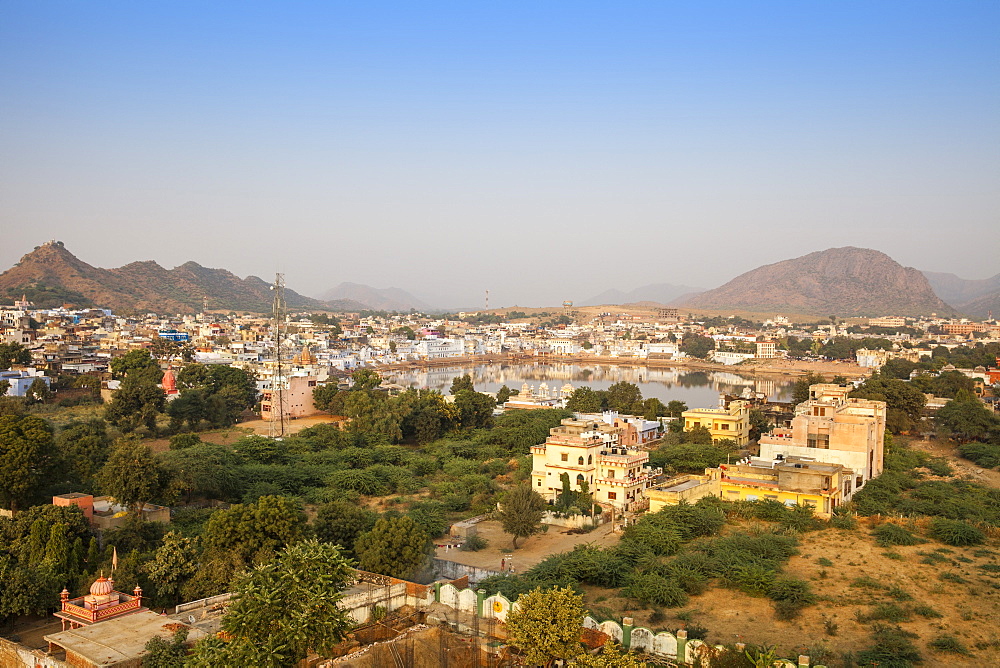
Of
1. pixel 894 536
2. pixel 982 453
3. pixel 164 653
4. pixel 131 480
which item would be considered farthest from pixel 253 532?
pixel 982 453

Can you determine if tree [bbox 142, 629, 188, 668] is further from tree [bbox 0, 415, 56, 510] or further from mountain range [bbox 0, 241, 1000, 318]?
mountain range [bbox 0, 241, 1000, 318]

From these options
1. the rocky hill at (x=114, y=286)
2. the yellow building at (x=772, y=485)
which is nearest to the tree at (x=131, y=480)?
the yellow building at (x=772, y=485)

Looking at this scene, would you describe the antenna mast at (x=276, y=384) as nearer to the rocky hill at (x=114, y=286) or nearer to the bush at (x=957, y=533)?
the bush at (x=957, y=533)

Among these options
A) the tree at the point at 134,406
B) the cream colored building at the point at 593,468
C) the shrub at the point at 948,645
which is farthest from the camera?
the tree at the point at 134,406

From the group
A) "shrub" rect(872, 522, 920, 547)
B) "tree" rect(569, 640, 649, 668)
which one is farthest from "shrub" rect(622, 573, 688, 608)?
"shrub" rect(872, 522, 920, 547)

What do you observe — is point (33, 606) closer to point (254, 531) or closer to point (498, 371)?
point (254, 531)

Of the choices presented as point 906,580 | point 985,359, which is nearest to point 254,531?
point 906,580
